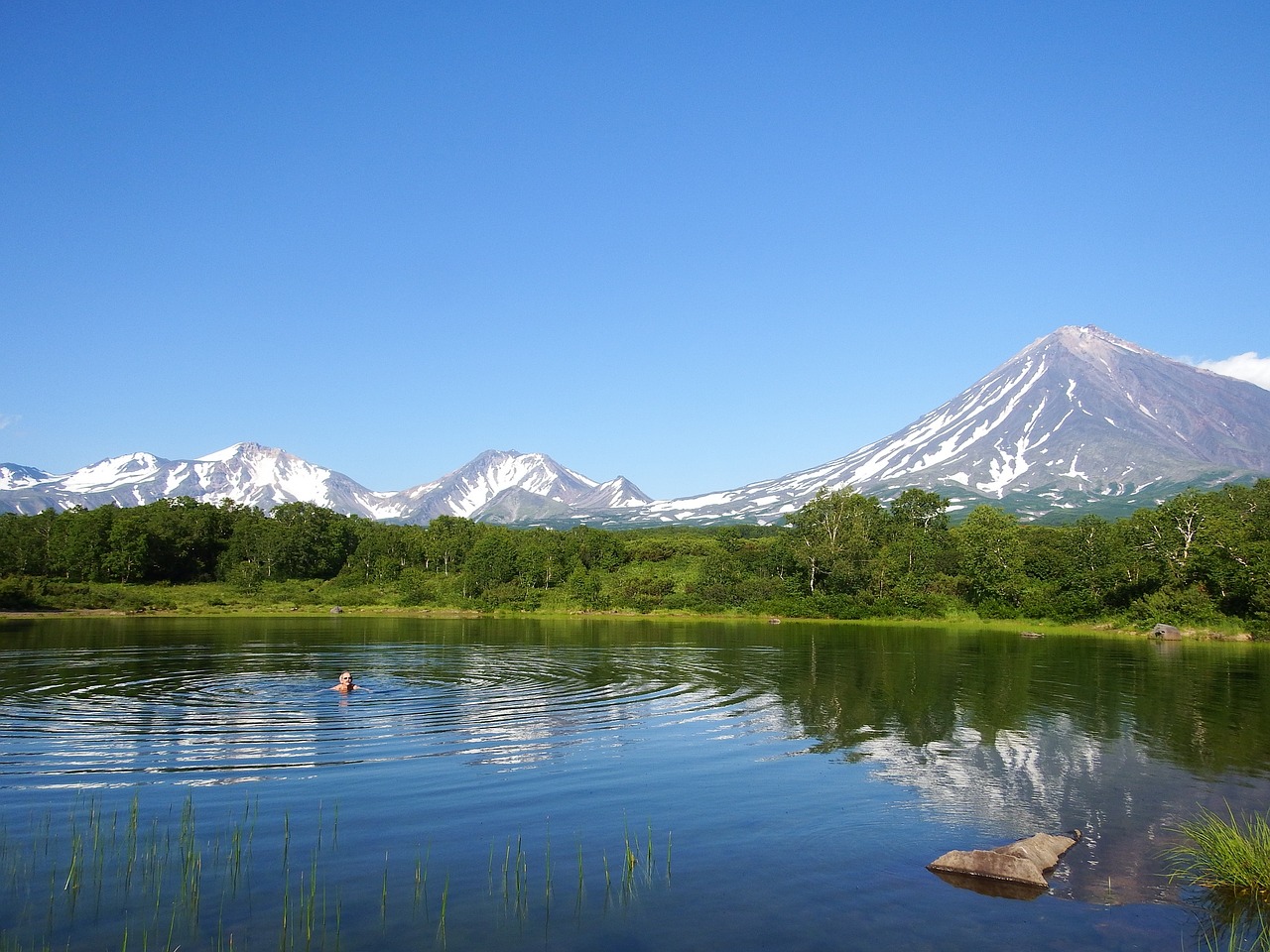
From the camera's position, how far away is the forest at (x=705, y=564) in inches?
2763

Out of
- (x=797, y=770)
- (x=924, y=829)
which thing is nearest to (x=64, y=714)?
(x=797, y=770)

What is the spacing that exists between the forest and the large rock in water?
56.5m

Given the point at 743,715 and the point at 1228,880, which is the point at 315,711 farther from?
the point at 1228,880

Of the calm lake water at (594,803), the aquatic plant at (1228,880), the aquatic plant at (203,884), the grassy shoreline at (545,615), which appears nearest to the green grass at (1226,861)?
the aquatic plant at (1228,880)

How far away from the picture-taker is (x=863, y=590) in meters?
84.9

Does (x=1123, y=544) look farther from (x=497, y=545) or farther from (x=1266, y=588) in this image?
(x=497, y=545)

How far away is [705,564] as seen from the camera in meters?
97.6

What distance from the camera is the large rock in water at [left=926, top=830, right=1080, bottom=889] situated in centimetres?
1292

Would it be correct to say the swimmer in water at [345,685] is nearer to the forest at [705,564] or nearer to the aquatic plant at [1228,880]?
the aquatic plant at [1228,880]

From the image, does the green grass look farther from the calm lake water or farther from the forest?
the forest

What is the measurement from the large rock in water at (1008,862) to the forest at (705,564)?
56527mm

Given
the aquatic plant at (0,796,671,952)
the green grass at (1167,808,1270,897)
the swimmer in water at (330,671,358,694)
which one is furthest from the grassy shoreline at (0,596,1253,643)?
the aquatic plant at (0,796,671,952)

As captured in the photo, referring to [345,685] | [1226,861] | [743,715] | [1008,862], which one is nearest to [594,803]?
[1008,862]

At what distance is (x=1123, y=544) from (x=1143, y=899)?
233ft
